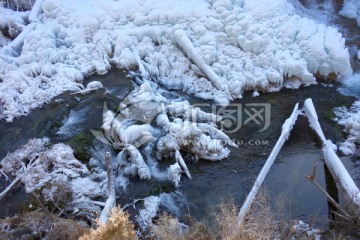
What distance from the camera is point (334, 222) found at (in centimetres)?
606

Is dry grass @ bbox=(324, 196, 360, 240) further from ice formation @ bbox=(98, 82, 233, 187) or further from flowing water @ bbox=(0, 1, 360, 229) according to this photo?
ice formation @ bbox=(98, 82, 233, 187)

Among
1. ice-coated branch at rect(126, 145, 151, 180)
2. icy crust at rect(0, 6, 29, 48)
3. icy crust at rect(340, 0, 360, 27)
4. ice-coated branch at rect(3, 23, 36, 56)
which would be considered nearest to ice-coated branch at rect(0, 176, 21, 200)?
ice-coated branch at rect(126, 145, 151, 180)

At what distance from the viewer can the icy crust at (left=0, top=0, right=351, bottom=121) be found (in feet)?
33.1

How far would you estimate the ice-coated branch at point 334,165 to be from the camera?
638 centimetres

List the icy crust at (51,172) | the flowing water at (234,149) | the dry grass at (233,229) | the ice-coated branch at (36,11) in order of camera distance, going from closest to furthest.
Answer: the dry grass at (233,229) → the icy crust at (51,172) → the flowing water at (234,149) → the ice-coated branch at (36,11)

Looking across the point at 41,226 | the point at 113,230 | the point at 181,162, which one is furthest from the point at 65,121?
the point at 113,230

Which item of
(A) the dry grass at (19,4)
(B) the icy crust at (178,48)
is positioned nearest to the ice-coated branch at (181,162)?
→ (B) the icy crust at (178,48)

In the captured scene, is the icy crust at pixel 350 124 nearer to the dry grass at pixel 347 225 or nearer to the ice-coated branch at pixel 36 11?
the dry grass at pixel 347 225

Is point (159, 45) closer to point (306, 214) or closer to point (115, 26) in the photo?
point (115, 26)

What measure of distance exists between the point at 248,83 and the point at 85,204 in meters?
5.90

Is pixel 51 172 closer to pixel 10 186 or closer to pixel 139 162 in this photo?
pixel 10 186

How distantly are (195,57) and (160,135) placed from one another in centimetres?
318

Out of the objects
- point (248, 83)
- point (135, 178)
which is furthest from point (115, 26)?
point (135, 178)

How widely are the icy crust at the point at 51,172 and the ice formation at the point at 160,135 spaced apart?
846 millimetres
